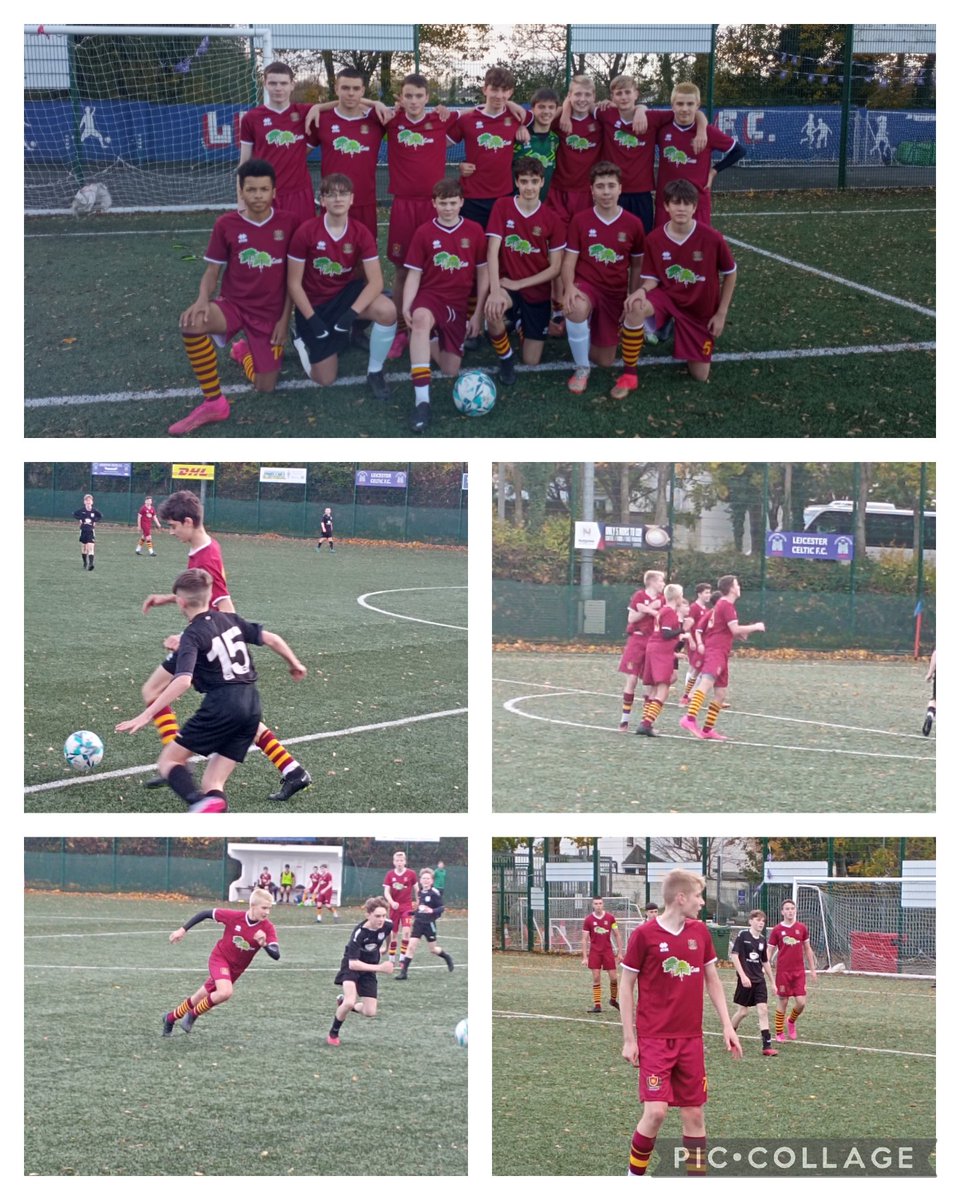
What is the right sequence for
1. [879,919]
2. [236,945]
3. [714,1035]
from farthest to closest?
[879,919], [714,1035], [236,945]

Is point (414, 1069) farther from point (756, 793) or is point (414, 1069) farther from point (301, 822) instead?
point (756, 793)

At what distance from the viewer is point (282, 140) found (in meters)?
7.00

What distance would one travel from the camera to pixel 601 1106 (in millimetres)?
5789

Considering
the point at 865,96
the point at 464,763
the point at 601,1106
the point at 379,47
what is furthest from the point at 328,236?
the point at 865,96

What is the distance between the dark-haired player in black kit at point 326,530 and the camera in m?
14.2

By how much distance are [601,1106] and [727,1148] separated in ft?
2.04

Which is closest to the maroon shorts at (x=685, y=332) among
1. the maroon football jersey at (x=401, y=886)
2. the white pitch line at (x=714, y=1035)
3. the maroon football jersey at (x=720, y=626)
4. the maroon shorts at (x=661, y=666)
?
the maroon football jersey at (x=720, y=626)

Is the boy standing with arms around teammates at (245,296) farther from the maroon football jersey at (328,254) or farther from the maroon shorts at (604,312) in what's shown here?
the maroon shorts at (604,312)

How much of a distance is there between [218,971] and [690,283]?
14.4 ft

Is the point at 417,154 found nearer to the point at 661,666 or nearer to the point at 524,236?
the point at 524,236

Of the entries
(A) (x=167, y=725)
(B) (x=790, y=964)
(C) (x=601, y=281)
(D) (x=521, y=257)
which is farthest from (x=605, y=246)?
(B) (x=790, y=964)

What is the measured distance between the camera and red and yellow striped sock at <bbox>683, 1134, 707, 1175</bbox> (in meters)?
4.84

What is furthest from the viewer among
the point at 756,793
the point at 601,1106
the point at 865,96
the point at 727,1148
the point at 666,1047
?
the point at 865,96

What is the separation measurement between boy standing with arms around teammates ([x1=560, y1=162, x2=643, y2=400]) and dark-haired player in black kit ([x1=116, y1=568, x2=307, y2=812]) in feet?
7.73
